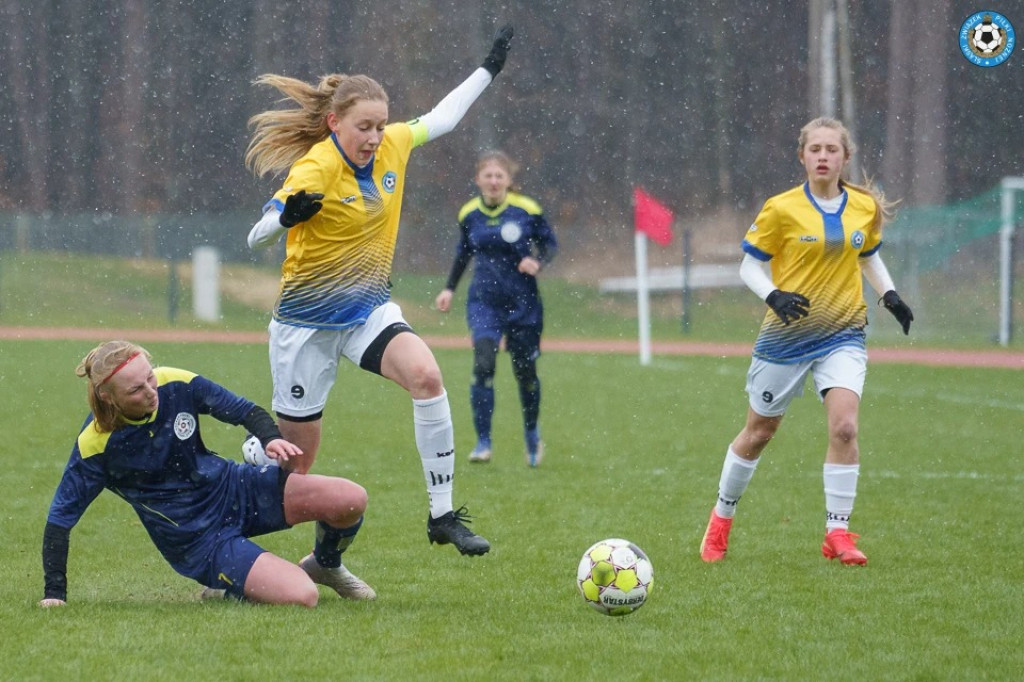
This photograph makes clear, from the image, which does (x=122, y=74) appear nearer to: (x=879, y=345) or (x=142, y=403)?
(x=879, y=345)

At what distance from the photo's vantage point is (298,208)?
4.95 metres

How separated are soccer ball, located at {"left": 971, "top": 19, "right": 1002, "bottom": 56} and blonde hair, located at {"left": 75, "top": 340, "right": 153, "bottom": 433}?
461 inches

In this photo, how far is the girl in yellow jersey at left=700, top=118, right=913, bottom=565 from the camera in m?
5.82

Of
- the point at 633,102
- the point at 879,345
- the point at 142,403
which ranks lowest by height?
the point at 879,345

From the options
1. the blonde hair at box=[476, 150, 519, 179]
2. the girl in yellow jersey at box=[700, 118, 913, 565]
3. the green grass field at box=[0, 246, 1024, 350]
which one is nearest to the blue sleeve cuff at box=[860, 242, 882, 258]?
the girl in yellow jersey at box=[700, 118, 913, 565]

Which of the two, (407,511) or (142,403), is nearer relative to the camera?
(142,403)

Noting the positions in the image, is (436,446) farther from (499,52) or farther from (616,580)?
(499,52)

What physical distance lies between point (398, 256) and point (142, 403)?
22.6m

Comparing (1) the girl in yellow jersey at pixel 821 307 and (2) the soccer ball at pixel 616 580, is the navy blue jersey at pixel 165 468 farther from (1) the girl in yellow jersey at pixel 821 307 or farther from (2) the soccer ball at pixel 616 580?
(1) the girl in yellow jersey at pixel 821 307

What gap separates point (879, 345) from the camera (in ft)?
70.1

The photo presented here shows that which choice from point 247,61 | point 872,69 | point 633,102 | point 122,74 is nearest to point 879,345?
point 872,69

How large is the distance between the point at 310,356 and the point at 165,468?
832 mm

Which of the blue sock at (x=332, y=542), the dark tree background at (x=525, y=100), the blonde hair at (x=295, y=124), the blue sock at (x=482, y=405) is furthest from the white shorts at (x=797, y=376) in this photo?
the dark tree background at (x=525, y=100)

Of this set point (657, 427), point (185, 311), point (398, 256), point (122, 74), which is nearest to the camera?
point (657, 427)
